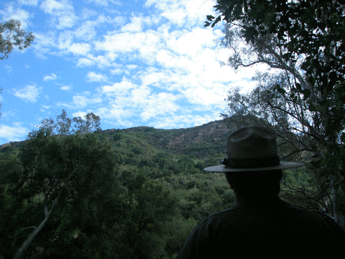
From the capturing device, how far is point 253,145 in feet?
4.70

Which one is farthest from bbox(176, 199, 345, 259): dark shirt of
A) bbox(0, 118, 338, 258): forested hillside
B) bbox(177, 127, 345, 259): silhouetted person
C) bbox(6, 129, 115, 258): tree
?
bbox(6, 129, 115, 258): tree

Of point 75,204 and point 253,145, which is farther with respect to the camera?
point 75,204

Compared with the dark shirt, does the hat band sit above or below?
above

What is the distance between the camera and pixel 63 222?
1814 centimetres

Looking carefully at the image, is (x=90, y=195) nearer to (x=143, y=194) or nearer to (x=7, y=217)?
(x=143, y=194)

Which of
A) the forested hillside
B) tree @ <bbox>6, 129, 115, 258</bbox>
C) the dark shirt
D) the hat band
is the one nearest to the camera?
the dark shirt

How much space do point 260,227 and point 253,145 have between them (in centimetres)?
47

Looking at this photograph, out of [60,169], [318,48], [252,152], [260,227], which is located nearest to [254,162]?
[252,152]

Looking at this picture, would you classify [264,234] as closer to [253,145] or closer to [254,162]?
[254,162]

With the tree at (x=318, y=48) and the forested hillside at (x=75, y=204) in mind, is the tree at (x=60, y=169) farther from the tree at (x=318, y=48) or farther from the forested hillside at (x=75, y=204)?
the tree at (x=318, y=48)

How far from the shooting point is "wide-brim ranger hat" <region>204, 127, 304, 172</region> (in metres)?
1.38

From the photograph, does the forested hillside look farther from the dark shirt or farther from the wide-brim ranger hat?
the dark shirt

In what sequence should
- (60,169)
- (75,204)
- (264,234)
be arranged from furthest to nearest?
(75,204) → (60,169) → (264,234)

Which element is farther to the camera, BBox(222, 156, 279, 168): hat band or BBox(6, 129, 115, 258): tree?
BBox(6, 129, 115, 258): tree
